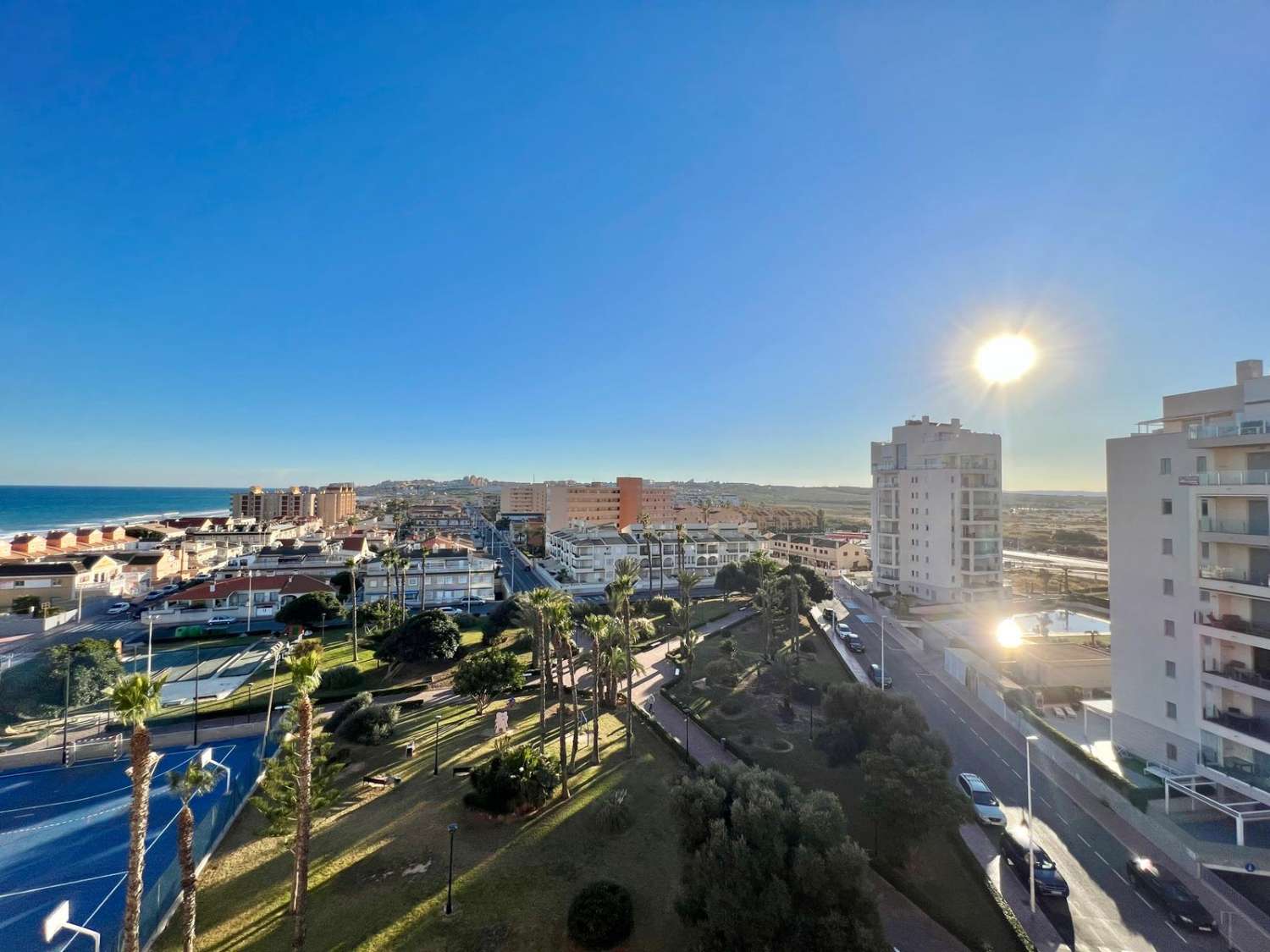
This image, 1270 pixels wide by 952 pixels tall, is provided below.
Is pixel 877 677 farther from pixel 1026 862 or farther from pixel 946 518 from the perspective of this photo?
pixel 946 518

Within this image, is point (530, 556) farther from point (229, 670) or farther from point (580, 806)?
point (580, 806)

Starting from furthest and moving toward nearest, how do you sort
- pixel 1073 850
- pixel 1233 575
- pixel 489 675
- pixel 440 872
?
pixel 489 675
pixel 1233 575
pixel 1073 850
pixel 440 872

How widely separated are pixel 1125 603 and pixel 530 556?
9426cm

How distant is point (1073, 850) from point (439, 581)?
64830mm

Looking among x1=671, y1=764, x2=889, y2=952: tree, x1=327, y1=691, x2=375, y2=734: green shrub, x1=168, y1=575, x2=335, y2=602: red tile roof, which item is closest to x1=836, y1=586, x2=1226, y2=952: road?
x1=671, y1=764, x2=889, y2=952: tree

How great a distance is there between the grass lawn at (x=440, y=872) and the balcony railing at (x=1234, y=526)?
27.8 metres

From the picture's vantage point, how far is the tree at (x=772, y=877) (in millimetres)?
14758

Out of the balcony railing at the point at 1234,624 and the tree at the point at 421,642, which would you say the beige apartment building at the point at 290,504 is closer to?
the tree at the point at 421,642

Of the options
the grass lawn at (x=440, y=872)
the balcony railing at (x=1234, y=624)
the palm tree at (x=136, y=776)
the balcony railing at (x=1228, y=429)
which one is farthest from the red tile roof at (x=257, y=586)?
the balcony railing at (x=1228, y=429)

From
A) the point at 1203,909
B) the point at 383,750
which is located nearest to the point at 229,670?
the point at 383,750

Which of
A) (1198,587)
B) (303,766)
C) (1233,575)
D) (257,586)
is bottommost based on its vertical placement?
(257,586)

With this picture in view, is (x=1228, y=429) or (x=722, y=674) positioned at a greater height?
(x=1228, y=429)

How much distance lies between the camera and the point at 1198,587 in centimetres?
2595

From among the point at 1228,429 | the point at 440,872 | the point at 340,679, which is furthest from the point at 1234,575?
the point at 340,679
